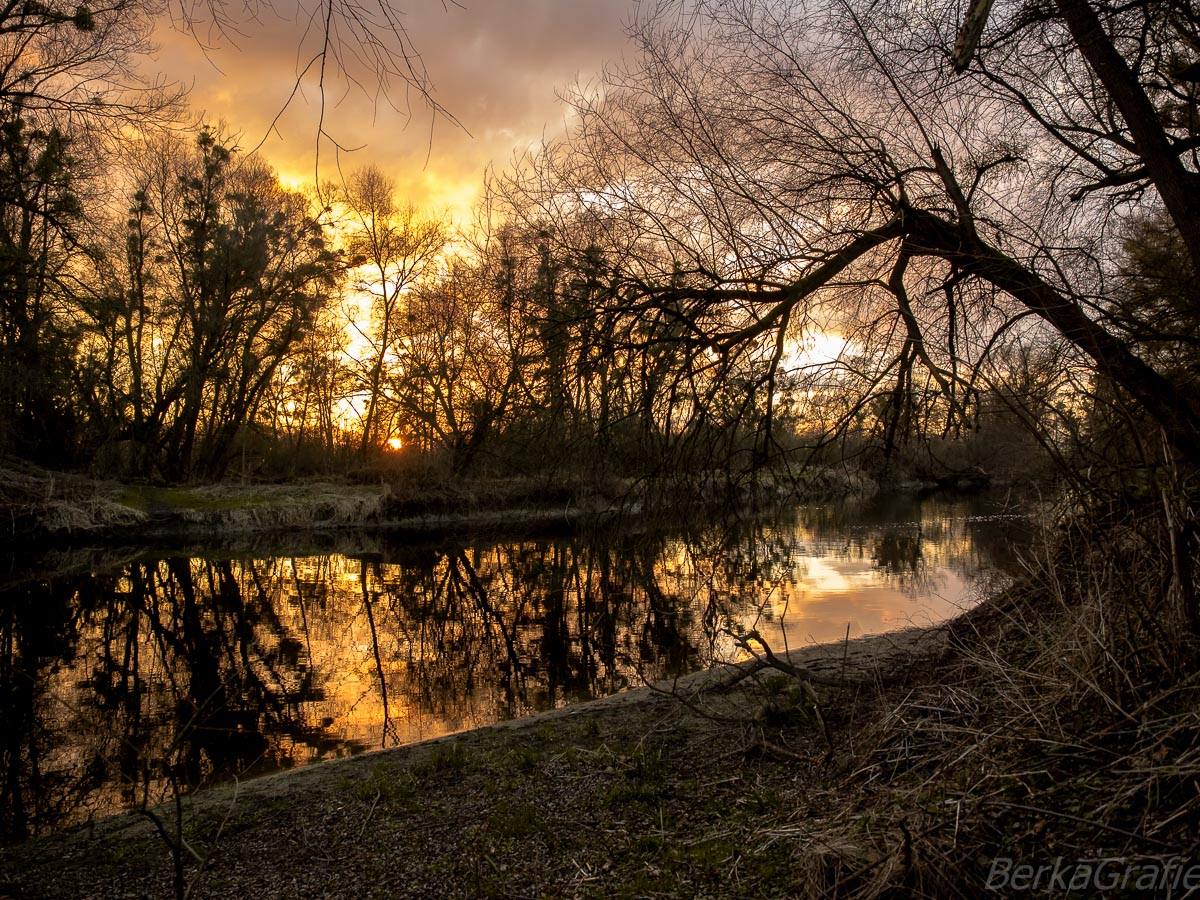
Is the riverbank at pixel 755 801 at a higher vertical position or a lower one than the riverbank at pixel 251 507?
lower

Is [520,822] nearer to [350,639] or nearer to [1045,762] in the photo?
[1045,762]

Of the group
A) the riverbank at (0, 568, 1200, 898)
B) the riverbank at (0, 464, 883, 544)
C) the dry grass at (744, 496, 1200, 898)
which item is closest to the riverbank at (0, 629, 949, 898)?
the riverbank at (0, 568, 1200, 898)

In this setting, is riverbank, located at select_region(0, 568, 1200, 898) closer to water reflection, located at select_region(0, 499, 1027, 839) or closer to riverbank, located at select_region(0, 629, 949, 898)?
riverbank, located at select_region(0, 629, 949, 898)

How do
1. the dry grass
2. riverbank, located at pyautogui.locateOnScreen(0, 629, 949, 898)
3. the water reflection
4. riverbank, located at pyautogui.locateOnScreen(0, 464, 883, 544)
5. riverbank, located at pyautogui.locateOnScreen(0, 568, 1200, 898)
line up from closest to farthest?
the dry grass
riverbank, located at pyautogui.locateOnScreen(0, 568, 1200, 898)
riverbank, located at pyautogui.locateOnScreen(0, 629, 949, 898)
the water reflection
riverbank, located at pyautogui.locateOnScreen(0, 464, 883, 544)

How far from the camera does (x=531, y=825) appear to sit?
4102mm

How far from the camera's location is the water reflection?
6.07 m

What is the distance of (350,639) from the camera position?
10570 mm

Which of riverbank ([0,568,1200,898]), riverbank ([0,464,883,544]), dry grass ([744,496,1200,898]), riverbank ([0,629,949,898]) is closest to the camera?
dry grass ([744,496,1200,898])

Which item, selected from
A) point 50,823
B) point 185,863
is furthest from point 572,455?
point 50,823

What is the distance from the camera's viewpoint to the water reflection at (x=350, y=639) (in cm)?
607

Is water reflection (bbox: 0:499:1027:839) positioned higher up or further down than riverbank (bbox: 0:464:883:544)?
further down

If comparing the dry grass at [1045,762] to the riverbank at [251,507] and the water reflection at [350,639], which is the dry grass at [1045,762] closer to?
the water reflection at [350,639]

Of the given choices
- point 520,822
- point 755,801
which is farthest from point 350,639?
point 755,801

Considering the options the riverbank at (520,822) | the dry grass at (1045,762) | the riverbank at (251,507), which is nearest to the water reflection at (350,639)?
the riverbank at (520,822)
